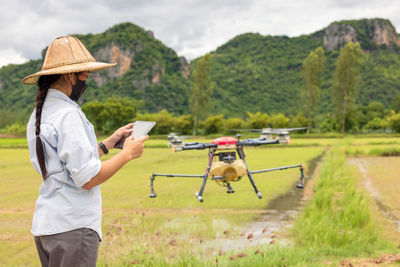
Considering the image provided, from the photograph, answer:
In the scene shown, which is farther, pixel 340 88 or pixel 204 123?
pixel 204 123

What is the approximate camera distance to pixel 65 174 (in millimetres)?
1795

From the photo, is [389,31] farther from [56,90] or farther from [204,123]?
[56,90]

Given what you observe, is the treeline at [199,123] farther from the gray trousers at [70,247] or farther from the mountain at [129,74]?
the mountain at [129,74]

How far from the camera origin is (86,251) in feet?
5.94

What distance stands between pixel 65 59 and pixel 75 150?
59 cm

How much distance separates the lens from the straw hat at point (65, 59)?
192 cm

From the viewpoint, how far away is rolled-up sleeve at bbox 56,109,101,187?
172cm

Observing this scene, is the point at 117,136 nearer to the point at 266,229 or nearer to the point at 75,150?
the point at 75,150

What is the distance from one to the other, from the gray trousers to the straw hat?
2.96 ft

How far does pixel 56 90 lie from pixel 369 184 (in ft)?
39.2

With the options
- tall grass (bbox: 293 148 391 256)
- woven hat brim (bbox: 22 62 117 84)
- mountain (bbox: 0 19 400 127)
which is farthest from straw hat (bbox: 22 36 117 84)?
mountain (bbox: 0 19 400 127)

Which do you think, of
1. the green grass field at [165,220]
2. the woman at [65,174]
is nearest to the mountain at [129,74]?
the green grass field at [165,220]

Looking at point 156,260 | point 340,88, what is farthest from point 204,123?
point 156,260

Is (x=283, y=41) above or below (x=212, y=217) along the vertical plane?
above
